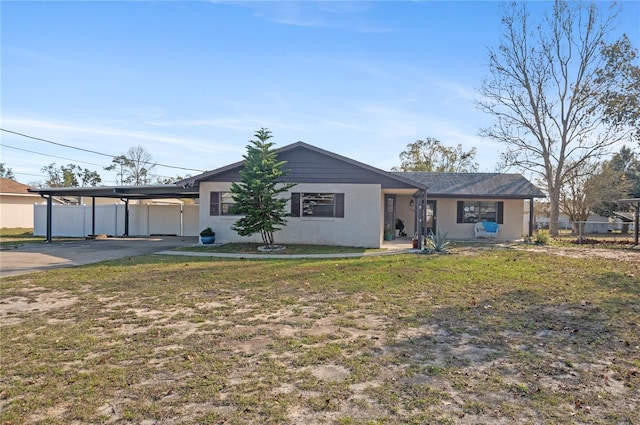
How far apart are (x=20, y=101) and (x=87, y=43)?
5.77 metres

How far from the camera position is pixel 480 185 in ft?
72.8

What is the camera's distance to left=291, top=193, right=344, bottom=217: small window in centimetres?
1633

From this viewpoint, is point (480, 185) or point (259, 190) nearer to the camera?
point (259, 190)

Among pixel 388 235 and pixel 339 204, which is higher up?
pixel 339 204

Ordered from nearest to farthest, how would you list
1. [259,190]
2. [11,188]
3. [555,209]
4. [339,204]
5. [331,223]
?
[259,190]
[339,204]
[331,223]
[555,209]
[11,188]

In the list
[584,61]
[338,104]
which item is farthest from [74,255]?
[584,61]

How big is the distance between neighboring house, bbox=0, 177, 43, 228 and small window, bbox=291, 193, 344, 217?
78.0 ft

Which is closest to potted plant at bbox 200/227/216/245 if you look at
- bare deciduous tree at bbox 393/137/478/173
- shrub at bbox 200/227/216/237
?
shrub at bbox 200/227/216/237

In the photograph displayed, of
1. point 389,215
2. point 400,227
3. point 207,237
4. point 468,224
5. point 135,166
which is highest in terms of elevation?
point 135,166

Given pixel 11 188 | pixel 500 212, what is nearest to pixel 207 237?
pixel 500 212

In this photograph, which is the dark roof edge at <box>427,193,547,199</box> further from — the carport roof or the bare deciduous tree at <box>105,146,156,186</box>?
the bare deciduous tree at <box>105,146,156,186</box>

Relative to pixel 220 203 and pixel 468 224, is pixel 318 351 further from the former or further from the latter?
pixel 468 224

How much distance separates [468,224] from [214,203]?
13632mm

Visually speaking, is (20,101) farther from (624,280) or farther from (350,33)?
(624,280)
